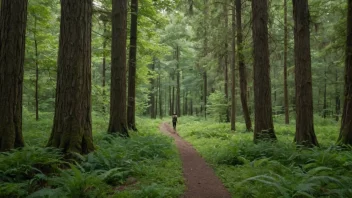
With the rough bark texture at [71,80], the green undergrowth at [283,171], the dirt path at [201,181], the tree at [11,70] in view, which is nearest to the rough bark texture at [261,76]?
the green undergrowth at [283,171]

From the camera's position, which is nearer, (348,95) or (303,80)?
(348,95)

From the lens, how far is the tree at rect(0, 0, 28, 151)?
5.86 metres

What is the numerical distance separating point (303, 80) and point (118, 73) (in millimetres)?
7406

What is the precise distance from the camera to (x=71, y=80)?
18.3 feet

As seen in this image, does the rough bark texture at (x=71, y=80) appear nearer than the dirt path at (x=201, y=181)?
No

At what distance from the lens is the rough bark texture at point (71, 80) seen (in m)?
5.56

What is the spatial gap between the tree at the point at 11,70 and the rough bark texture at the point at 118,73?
4359mm

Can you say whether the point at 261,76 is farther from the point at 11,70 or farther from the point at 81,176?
the point at 11,70

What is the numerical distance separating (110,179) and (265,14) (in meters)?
8.66

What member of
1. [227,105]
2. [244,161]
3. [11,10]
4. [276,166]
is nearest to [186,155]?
[244,161]

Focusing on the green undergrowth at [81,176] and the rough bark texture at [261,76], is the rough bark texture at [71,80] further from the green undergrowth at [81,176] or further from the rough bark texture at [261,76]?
the rough bark texture at [261,76]

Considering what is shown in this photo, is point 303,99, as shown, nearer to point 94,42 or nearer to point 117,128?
point 117,128

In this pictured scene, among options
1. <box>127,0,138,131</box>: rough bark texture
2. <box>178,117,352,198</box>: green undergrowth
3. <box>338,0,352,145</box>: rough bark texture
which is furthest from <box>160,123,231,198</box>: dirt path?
<box>127,0,138,131</box>: rough bark texture

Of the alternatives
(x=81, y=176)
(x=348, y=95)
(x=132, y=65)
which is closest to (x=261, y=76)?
(x=348, y=95)
